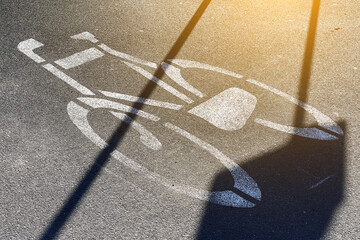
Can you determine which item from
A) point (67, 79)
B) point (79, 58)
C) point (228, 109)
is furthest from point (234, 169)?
point (79, 58)

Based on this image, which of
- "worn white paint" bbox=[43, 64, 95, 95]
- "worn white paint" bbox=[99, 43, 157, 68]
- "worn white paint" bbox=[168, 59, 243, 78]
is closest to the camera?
"worn white paint" bbox=[43, 64, 95, 95]

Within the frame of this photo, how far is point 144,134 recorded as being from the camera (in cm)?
566

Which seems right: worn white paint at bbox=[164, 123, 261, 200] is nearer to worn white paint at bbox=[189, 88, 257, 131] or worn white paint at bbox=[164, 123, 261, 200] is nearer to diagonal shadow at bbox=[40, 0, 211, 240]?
worn white paint at bbox=[189, 88, 257, 131]

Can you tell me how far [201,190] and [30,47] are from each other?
4.24 metres

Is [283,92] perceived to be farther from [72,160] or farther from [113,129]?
[72,160]

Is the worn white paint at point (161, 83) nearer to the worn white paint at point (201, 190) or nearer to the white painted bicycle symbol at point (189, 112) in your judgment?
the white painted bicycle symbol at point (189, 112)

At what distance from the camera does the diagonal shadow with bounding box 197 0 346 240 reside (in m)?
4.55

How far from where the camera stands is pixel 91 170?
512 centimetres

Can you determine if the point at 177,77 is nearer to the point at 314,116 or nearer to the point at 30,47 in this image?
the point at 314,116

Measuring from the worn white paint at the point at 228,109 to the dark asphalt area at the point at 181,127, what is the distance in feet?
0.08

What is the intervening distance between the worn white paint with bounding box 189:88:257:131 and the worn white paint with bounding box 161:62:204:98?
0.30 m

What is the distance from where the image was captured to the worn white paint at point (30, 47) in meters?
6.99

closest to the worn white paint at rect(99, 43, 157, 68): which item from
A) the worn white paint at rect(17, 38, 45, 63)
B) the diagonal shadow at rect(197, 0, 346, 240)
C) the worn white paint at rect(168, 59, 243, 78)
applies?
the worn white paint at rect(168, 59, 243, 78)

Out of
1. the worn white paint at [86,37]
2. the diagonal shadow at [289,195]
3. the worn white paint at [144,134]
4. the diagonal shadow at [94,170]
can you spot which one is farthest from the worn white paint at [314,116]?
the worn white paint at [86,37]
